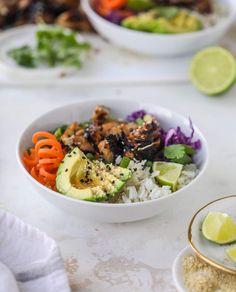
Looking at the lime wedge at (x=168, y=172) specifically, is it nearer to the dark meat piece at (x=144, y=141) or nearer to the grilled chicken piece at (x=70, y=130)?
the dark meat piece at (x=144, y=141)

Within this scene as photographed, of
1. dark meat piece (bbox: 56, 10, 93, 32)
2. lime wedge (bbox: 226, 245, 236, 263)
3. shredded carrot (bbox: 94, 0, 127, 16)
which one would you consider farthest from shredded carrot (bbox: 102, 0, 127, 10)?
lime wedge (bbox: 226, 245, 236, 263)

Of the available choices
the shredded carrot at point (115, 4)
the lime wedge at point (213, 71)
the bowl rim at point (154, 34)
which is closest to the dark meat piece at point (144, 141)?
the lime wedge at point (213, 71)

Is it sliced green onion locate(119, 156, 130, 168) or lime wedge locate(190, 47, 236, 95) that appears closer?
sliced green onion locate(119, 156, 130, 168)

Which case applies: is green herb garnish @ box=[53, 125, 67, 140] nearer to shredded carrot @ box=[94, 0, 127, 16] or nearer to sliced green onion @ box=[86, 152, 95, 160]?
sliced green onion @ box=[86, 152, 95, 160]

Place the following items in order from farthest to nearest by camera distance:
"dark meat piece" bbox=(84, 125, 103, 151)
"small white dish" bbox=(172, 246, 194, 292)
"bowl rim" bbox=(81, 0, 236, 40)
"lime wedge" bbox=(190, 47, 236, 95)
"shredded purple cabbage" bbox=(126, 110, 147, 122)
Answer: "bowl rim" bbox=(81, 0, 236, 40) → "lime wedge" bbox=(190, 47, 236, 95) → "shredded purple cabbage" bbox=(126, 110, 147, 122) → "dark meat piece" bbox=(84, 125, 103, 151) → "small white dish" bbox=(172, 246, 194, 292)

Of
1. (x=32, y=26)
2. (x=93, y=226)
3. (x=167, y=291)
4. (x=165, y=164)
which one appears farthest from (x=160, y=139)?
(x=32, y=26)

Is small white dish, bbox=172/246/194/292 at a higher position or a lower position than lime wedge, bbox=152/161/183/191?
lower
